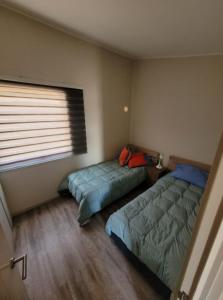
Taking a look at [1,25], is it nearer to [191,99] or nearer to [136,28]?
[136,28]

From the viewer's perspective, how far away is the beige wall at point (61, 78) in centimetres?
174

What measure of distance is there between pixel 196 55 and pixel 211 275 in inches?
111

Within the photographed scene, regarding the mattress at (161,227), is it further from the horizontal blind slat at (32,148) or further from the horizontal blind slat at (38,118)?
the horizontal blind slat at (38,118)

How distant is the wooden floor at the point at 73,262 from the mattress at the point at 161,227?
1.01ft

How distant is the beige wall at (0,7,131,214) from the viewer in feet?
5.69

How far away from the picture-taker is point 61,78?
2158mm

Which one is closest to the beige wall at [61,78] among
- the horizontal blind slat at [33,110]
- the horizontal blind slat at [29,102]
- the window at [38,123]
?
the window at [38,123]

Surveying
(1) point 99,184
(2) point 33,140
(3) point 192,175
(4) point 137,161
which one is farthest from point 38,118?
(3) point 192,175

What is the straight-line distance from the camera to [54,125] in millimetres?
2273

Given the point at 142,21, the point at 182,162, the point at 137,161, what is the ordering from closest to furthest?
1. the point at 142,21
2. the point at 182,162
3. the point at 137,161

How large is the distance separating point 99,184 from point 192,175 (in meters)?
1.52

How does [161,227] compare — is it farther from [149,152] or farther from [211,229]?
[149,152]

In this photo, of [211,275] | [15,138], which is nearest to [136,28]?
[15,138]

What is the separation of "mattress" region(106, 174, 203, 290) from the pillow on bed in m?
0.16
